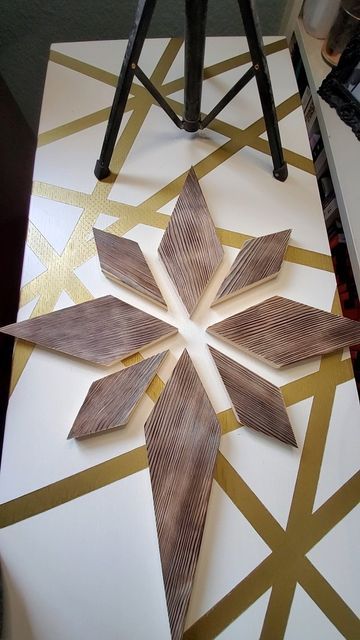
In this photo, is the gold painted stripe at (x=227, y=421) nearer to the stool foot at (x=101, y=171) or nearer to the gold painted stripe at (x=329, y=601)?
the gold painted stripe at (x=329, y=601)

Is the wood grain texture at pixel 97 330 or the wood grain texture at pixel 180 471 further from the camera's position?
the wood grain texture at pixel 97 330

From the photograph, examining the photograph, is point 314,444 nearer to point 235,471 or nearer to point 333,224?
point 235,471

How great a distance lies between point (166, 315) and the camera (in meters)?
0.60

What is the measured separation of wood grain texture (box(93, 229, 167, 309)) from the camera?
0.61m

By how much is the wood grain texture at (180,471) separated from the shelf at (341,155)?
34 centimetres

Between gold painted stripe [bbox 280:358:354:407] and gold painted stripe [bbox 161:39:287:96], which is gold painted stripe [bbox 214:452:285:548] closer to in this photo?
gold painted stripe [bbox 280:358:354:407]

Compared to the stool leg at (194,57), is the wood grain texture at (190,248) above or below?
below

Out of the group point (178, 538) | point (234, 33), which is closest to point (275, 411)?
point (178, 538)

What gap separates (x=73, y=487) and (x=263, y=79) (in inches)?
27.6

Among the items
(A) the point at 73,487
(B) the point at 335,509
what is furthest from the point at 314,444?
(A) the point at 73,487

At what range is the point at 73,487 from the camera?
50 cm

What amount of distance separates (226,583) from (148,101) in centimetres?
88

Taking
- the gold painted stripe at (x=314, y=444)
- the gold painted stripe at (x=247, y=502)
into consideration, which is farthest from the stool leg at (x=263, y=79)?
the gold painted stripe at (x=247, y=502)

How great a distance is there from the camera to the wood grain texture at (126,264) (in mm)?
608
